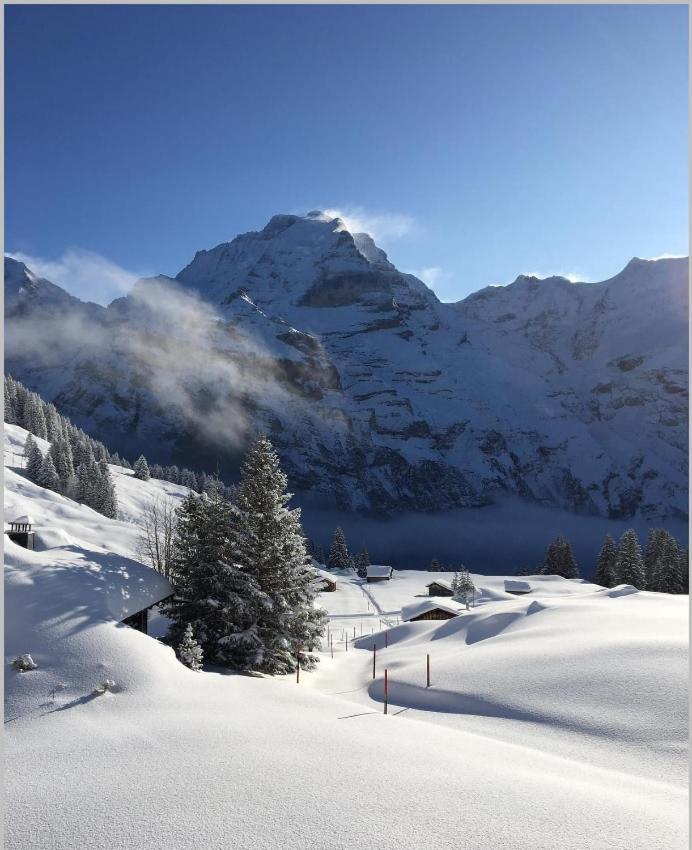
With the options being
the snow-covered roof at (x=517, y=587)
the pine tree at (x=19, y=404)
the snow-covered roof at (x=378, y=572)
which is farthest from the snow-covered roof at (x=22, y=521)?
the pine tree at (x=19, y=404)

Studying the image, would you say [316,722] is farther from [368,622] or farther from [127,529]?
[127,529]

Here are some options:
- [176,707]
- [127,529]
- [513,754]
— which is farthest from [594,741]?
[127,529]

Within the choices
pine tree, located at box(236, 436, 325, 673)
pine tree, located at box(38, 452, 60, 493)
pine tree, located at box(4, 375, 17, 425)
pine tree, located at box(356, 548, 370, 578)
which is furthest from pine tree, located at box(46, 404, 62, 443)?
pine tree, located at box(236, 436, 325, 673)

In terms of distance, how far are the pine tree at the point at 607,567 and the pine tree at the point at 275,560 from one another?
193ft

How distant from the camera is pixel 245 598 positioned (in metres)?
19.3

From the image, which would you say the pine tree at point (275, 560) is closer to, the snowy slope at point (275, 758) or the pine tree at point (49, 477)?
the snowy slope at point (275, 758)

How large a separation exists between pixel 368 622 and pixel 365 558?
55.4 m

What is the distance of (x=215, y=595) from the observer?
19141mm

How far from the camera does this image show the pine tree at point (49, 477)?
81925mm

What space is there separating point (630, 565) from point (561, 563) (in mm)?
21217

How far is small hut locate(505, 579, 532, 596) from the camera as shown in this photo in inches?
2697

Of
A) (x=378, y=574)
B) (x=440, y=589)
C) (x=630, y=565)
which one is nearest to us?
(x=630, y=565)

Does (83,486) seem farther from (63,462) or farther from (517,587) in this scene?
(517,587)

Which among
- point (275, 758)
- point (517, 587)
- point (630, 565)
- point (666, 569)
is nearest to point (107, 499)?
point (517, 587)
